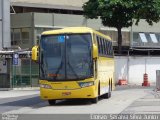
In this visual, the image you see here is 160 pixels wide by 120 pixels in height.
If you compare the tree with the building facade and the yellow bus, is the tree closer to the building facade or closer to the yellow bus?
the building facade

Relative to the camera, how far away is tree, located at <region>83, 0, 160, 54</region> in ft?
176

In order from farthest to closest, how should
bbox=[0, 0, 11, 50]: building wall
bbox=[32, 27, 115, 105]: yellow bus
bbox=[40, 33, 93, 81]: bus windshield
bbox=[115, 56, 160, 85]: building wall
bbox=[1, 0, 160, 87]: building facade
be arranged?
1. bbox=[1, 0, 160, 87]: building facade
2. bbox=[0, 0, 11, 50]: building wall
3. bbox=[115, 56, 160, 85]: building wall
4. bbox=[40, 33, 93, 81]: bus windshield
5. bbox=[32, 27, 115, 105]: yellow bus

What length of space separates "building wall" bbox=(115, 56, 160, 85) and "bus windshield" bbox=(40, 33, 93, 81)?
28.0m

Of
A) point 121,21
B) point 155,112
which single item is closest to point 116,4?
point 121,21

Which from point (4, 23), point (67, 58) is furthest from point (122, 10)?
point (67, 58)

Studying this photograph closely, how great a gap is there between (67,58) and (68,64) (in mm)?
267

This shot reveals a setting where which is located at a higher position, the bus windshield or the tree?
the tree

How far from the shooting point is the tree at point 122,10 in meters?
53.8

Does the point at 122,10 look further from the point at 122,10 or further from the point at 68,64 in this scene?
the point at 68,64

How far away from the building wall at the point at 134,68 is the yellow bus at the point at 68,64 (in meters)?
27.8

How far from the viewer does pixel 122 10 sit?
2160 inches

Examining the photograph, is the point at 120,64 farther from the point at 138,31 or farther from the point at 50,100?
the point at 50,100

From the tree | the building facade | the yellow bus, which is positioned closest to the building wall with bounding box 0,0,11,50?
the building facade

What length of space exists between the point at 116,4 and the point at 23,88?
38.9 ft
